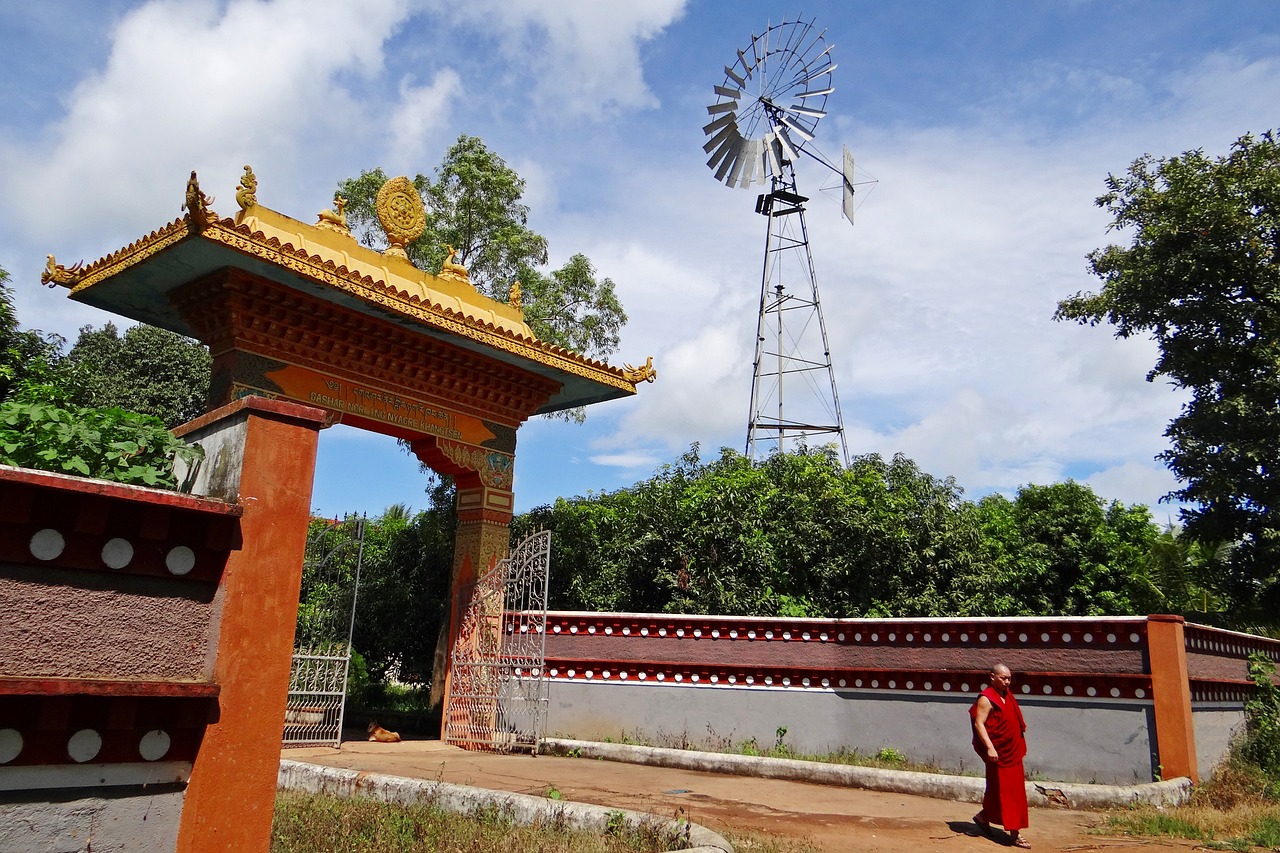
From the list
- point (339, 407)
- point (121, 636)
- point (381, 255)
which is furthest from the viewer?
point (381, 255)

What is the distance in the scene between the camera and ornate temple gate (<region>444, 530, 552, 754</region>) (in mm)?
11617

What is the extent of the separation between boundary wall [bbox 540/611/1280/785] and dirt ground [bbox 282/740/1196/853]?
135 centimetres

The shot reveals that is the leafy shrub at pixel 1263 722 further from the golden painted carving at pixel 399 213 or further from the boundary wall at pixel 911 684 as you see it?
the golden painted carving at pixel 399 213

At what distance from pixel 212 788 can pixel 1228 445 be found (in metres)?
17.4

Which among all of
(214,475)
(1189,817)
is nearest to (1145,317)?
(1189,817)

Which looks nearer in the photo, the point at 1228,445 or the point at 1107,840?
the point at 1107,840

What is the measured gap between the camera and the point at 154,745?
382cm

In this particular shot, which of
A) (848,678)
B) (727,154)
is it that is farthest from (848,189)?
(848,678)

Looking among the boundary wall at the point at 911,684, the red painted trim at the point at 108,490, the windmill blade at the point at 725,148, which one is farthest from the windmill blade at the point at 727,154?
the red painted trim at the point at 108,490

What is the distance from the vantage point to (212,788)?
3.91 m

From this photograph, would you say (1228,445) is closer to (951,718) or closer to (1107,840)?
(951,718)

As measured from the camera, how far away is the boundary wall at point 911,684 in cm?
905

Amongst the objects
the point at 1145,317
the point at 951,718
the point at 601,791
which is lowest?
the point at 601,791

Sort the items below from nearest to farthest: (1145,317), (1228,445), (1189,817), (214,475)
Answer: (214,475), (1189,817), (1228,445), (1145,317)
